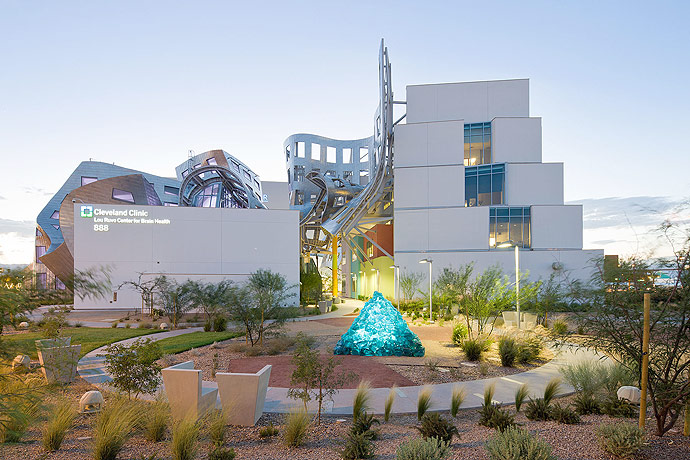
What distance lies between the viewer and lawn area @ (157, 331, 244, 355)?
1606cm

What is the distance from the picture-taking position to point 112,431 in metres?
5.75

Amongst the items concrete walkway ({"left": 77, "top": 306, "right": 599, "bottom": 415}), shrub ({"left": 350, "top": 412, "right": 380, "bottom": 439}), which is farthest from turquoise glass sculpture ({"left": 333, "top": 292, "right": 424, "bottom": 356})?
shrub ({"left": 350, "top": 412, "right": 380, "bottom": 439})

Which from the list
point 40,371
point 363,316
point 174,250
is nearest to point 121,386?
point 40,371

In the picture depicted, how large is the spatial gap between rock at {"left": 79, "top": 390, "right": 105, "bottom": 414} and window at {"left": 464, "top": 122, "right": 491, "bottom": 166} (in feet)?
131

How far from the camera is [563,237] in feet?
128

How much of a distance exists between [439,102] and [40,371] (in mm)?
40711

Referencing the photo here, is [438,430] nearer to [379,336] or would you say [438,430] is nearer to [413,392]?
[413,392]

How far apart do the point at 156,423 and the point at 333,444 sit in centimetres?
274

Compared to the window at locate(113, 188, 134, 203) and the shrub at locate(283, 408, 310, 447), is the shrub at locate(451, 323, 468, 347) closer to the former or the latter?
the shrub at locate(283, 408, 310, 447)

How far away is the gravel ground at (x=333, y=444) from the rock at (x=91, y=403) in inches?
20.2

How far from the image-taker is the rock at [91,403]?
805 cm

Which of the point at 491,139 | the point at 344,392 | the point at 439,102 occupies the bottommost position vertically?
the point at 344,392

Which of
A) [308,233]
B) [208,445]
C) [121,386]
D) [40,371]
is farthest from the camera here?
[308,233]

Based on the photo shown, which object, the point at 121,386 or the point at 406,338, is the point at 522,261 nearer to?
the point at 406,338
